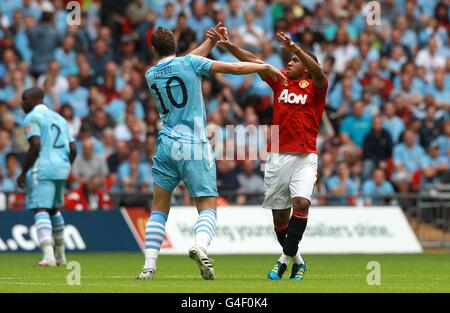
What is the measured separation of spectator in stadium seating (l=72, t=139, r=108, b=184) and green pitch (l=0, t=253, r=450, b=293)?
2492 mm

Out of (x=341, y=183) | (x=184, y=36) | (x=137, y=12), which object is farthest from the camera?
(x=137, y=12)

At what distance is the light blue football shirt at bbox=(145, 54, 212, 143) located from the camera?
13.1 m

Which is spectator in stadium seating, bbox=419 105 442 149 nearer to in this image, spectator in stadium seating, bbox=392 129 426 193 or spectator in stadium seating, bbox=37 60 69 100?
spectator in stadium seating, bbox=392 129 426 193

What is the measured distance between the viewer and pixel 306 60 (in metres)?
13.2

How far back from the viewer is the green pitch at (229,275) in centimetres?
1202

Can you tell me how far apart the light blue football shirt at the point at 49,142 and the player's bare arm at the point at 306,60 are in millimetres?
5105

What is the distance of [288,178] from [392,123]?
12.6 meters

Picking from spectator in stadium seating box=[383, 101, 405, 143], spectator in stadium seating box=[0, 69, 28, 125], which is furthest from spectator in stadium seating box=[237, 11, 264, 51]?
spectator in stadium seating box=[0, 69, 28, 125]

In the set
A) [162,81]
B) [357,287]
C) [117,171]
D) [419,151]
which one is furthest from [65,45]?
[357,287]

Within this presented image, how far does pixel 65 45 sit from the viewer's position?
25.9 meters

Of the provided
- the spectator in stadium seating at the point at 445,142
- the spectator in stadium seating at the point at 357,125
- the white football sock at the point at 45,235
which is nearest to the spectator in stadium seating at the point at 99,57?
the spectator in stadium seating at the point at 357,125

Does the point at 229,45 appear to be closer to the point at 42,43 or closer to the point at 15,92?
the point at 15,92

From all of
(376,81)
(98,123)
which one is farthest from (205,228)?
(376,81)

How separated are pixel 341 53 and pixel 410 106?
1960 mm
